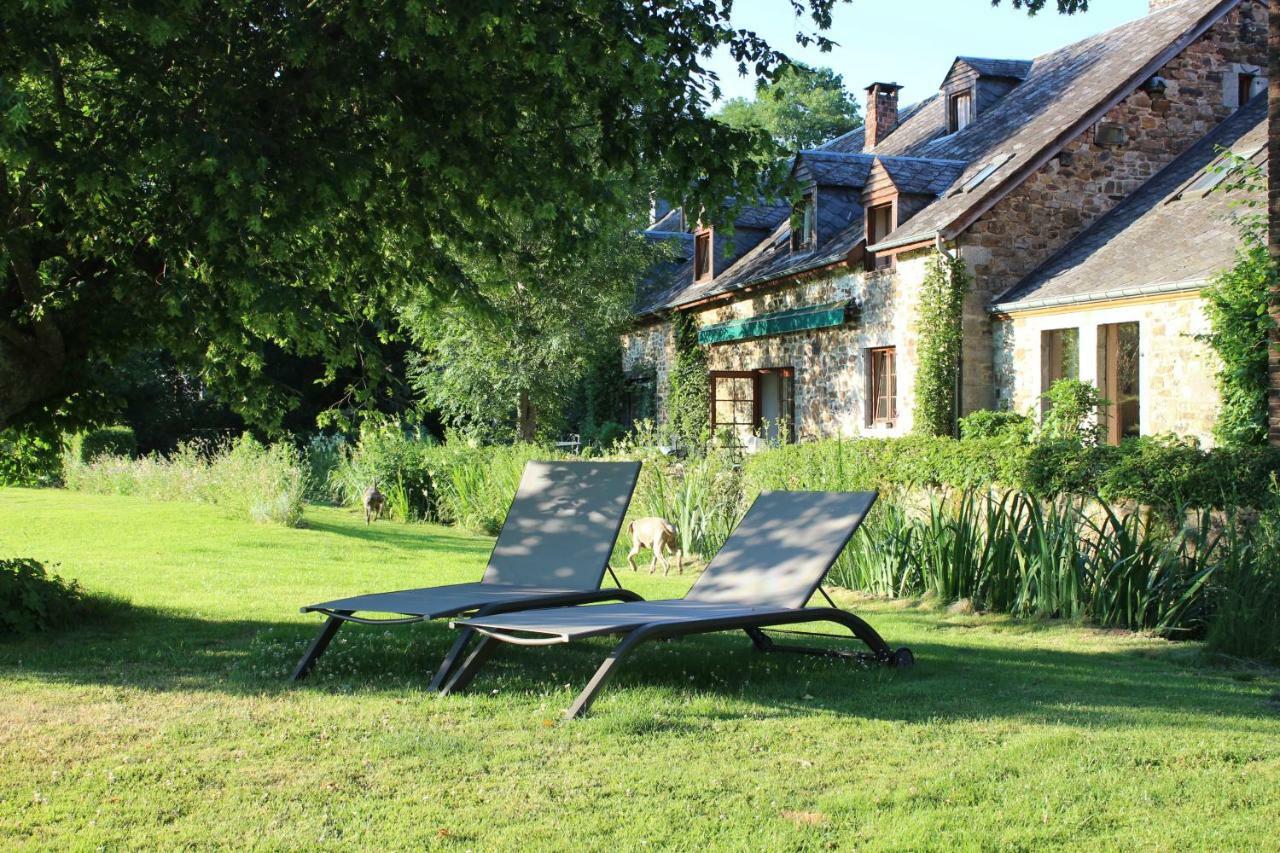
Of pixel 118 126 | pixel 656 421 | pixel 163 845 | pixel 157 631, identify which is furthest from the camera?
pixel 656 421

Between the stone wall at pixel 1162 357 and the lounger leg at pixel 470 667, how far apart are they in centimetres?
1052

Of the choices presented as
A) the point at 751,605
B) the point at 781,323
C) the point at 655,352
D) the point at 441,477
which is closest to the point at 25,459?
the point at 751,605

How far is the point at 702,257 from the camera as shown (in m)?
25.8

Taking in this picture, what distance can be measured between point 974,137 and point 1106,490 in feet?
44.3

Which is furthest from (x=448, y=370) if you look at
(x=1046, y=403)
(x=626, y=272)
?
(x=1046, y=403)

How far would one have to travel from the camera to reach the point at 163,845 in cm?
342

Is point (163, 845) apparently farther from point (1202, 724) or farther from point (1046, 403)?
point (1046, 403)

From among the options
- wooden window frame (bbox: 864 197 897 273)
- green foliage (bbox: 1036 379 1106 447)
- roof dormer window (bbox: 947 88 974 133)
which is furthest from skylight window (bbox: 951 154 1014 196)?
green foliage (bbox: 1036 379 1106 447)

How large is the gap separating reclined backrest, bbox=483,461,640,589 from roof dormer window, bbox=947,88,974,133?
17.1 meters

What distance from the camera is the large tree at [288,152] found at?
5727 millimetres

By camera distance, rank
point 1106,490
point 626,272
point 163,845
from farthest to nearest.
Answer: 1. point 626,272
2. point 1106,490
3. point 163,845

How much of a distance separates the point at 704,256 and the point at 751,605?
20080 mm

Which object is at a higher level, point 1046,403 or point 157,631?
point 1046,403

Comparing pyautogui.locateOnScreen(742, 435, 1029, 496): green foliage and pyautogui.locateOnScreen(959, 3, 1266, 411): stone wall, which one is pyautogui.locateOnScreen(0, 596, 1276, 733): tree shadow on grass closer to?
pyautogui.locateOnScreen(742, 435, 1029, 496): green foliage
